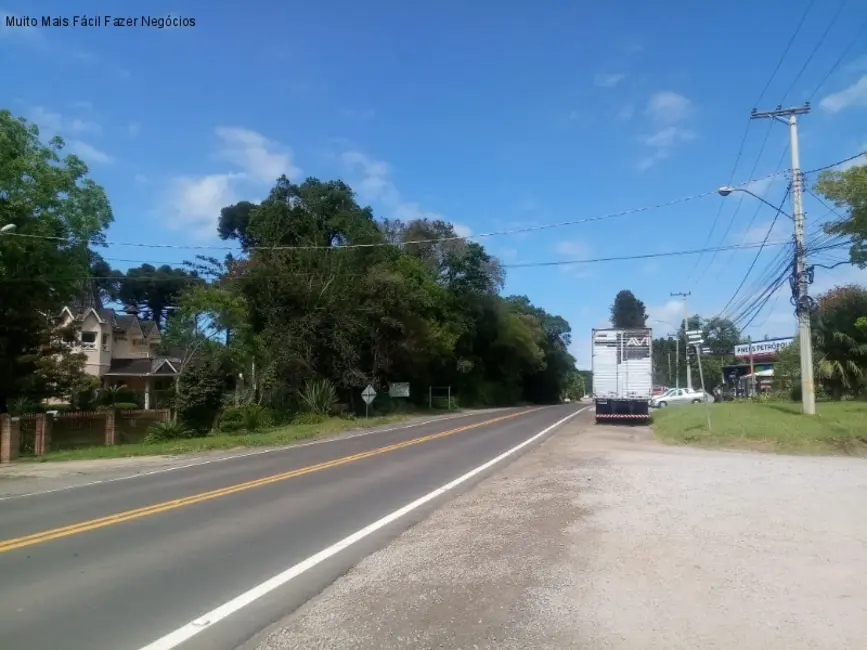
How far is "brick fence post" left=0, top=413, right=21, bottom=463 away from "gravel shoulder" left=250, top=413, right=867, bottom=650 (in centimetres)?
1701

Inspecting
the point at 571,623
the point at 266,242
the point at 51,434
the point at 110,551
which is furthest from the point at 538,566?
the point at 266,242

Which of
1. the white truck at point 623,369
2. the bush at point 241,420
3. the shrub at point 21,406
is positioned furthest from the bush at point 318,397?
the white truck at point 623,369

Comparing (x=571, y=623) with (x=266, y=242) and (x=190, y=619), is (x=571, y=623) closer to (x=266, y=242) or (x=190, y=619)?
(x=190, y=619)

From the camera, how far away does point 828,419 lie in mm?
21875

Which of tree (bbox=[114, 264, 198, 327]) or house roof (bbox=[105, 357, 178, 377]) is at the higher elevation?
tree (bbox=[114, 264, 198, 327])

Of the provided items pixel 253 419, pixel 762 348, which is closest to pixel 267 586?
pixel 253 419

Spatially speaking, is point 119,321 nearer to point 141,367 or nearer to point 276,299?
point 141,367

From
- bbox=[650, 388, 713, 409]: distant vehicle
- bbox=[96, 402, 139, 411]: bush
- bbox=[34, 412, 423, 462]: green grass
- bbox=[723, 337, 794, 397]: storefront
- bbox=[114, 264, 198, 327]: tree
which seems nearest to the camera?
bbox=[34, 412, 423, 462]: green grass

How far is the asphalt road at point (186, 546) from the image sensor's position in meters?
5.68

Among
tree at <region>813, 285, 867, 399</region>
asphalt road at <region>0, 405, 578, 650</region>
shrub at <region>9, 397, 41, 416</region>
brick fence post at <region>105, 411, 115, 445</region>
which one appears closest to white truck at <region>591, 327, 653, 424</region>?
tree at <region>813, 285, 867, 399</region>

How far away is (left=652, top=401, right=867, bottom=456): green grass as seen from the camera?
18.6 meters

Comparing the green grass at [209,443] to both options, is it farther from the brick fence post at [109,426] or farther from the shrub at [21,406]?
the shrub at [21,406]

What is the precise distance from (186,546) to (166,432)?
20335 millimetres

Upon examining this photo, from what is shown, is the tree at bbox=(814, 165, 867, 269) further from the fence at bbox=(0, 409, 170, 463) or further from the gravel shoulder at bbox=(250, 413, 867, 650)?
the fence at bbox=(0, 409, 170, 463)
